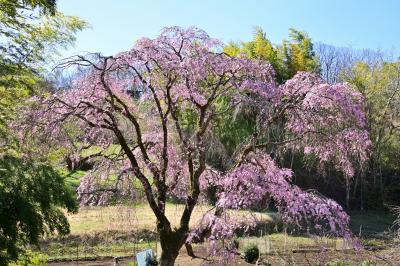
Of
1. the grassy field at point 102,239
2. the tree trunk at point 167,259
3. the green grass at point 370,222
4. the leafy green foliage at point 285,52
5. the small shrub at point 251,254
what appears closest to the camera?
the tree trunk at point 167,259

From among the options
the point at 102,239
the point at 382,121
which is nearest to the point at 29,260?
the point at 102,239

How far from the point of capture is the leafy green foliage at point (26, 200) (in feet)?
17.5

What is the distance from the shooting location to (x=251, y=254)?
960cm

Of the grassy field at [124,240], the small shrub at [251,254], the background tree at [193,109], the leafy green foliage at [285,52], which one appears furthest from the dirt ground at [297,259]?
the leafy green foliage at [285,52]

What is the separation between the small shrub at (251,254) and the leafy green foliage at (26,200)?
14.5ft

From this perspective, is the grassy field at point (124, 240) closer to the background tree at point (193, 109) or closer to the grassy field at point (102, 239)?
the grassy field at point (102, 239)

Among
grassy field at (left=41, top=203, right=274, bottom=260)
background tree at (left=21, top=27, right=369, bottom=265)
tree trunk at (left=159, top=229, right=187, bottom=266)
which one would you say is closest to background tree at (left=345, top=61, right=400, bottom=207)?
grassy field at (left=41, top=203, right=274, bottom=260)

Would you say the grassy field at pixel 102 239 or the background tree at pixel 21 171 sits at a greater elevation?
the background tree at pixel 21 171

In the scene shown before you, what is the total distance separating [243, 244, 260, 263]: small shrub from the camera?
31.5 feet

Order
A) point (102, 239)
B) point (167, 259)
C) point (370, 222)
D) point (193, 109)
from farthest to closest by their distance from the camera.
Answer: point (370, 222) < point (102, 239) < point (193, 109) < point (167, 259)

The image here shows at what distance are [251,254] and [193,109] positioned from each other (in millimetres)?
4046

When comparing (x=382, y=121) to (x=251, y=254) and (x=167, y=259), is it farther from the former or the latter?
(x=167, y=259)

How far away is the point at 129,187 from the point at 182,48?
176 cm

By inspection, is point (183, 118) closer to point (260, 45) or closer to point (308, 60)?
point (260, 45)
